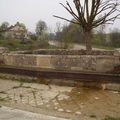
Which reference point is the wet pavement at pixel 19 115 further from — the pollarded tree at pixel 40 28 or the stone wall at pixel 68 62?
the pollarded tree at pixel 40 28

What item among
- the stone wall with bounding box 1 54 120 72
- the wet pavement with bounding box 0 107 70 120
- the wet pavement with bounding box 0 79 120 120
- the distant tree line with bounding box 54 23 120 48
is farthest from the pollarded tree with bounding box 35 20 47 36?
the wet pavement with bounding box 0 107 70 120

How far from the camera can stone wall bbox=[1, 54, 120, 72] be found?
22.3 ft

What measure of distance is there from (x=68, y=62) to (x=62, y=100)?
1.70m

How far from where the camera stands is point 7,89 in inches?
276

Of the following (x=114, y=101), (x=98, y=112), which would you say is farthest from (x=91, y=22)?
(x=98, y=112)

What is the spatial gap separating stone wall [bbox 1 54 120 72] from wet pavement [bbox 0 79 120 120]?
2.03 feet

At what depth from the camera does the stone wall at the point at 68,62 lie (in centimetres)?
679

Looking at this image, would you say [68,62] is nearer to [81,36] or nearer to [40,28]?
[81,36]

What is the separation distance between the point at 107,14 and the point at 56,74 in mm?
5231

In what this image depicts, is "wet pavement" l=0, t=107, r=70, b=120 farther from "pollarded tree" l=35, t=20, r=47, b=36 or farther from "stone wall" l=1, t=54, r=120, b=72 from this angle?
"pollarded tree" l=35, t=20, r=47, b=36

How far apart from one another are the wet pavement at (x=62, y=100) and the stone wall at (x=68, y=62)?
619 millimetres

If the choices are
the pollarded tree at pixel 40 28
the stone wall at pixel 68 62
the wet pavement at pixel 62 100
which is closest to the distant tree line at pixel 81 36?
the pollarded tree at pixel 40 28

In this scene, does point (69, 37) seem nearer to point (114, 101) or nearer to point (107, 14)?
point (107, 14)

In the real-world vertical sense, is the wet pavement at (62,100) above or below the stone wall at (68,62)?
below
